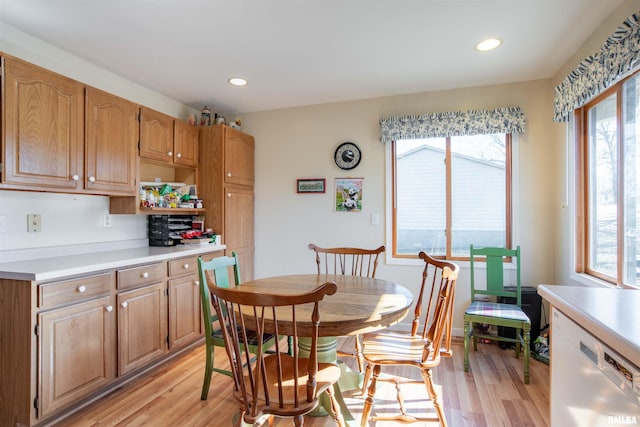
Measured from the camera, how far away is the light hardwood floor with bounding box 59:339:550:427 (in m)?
1.88

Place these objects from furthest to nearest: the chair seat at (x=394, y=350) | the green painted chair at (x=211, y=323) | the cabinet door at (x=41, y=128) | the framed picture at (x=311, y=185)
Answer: the framed picture at (x=311, y=185)
the green painted chair at (x=211, y=323)
the cabinet door at (x=41, y=128)
the chair seat at (x=394, y=350)

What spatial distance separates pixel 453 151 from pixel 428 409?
2264 mm

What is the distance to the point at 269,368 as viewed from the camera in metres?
1.52

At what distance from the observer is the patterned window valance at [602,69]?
5.40 ft

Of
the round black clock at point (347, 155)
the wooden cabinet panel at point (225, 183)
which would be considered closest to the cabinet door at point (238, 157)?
the wooden cabinet panel at point (225, 183)

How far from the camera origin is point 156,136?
2859 millimetres

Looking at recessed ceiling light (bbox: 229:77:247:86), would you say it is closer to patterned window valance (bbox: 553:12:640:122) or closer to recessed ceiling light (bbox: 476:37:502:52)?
recessed ceiling light (bbox: 476:37:502:52)

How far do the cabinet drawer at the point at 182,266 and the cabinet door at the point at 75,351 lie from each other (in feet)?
1.80

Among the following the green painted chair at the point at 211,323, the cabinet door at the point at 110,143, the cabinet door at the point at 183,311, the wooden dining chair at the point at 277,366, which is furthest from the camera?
the cabinet door at the point at 183,311

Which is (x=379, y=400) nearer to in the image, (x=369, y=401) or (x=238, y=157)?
(x=369, y=401)

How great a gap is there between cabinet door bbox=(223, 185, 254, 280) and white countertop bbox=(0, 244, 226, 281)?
1.86 ft

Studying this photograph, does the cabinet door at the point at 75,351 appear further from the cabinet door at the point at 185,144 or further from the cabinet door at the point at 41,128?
the cabinet door at the point at 185,144

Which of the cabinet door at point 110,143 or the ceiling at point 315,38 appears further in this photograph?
the cabinet door at point 110,143

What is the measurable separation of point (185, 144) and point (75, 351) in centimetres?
195
